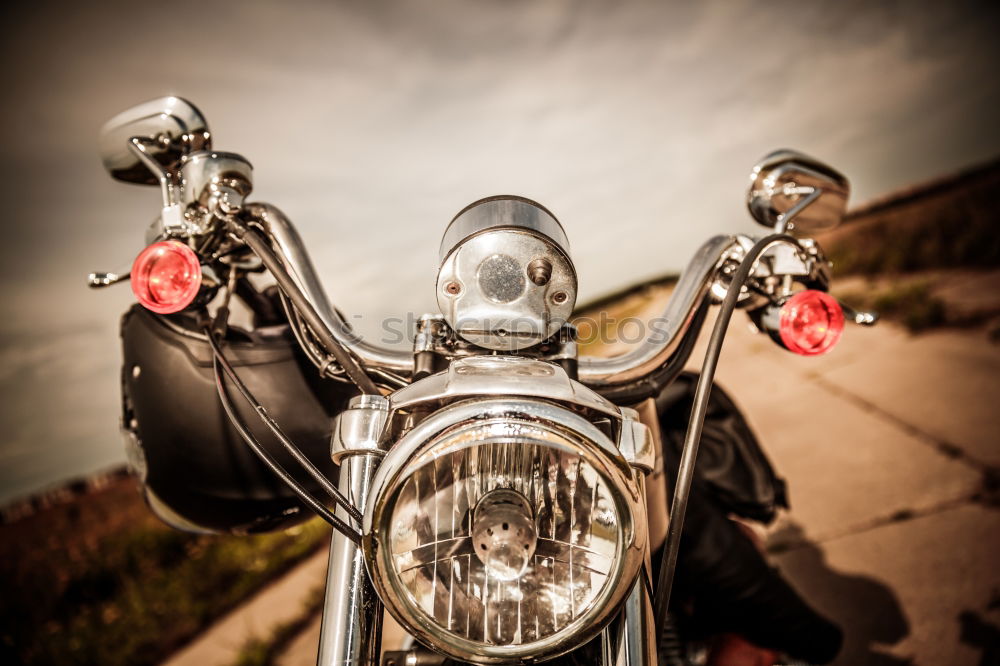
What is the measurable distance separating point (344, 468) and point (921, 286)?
6.13 meters

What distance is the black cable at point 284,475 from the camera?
654 mm

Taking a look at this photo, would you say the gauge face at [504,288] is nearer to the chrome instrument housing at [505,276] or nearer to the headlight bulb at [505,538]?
the chrome instrument housing at [505,276]

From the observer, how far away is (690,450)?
2.56 ft

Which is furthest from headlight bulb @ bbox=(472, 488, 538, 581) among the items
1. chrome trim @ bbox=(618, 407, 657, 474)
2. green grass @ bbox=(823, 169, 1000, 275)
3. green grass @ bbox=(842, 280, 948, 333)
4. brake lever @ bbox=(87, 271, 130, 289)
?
green grass @ bbox=(823, 169, 1000, 275)

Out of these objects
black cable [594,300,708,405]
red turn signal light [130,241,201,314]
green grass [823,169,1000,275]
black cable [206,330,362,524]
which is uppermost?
green grass [823,169,1000,275]

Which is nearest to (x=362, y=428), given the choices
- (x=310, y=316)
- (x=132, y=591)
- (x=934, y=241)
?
(x=310, y=316)

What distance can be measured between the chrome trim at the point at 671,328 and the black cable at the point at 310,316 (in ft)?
1.20

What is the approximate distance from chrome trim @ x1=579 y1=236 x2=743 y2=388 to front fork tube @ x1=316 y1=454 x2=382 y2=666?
15.3 inches

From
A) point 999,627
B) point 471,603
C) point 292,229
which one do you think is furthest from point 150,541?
point 999,627

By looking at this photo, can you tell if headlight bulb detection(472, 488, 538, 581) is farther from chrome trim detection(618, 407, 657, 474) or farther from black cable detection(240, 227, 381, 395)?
black cable detection(240, 227, 381, 395)

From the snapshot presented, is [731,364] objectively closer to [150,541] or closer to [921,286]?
[921,286]

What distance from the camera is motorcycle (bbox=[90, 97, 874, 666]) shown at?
58 centimetres

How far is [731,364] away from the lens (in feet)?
17.7

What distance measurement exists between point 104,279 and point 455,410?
0.85 m
